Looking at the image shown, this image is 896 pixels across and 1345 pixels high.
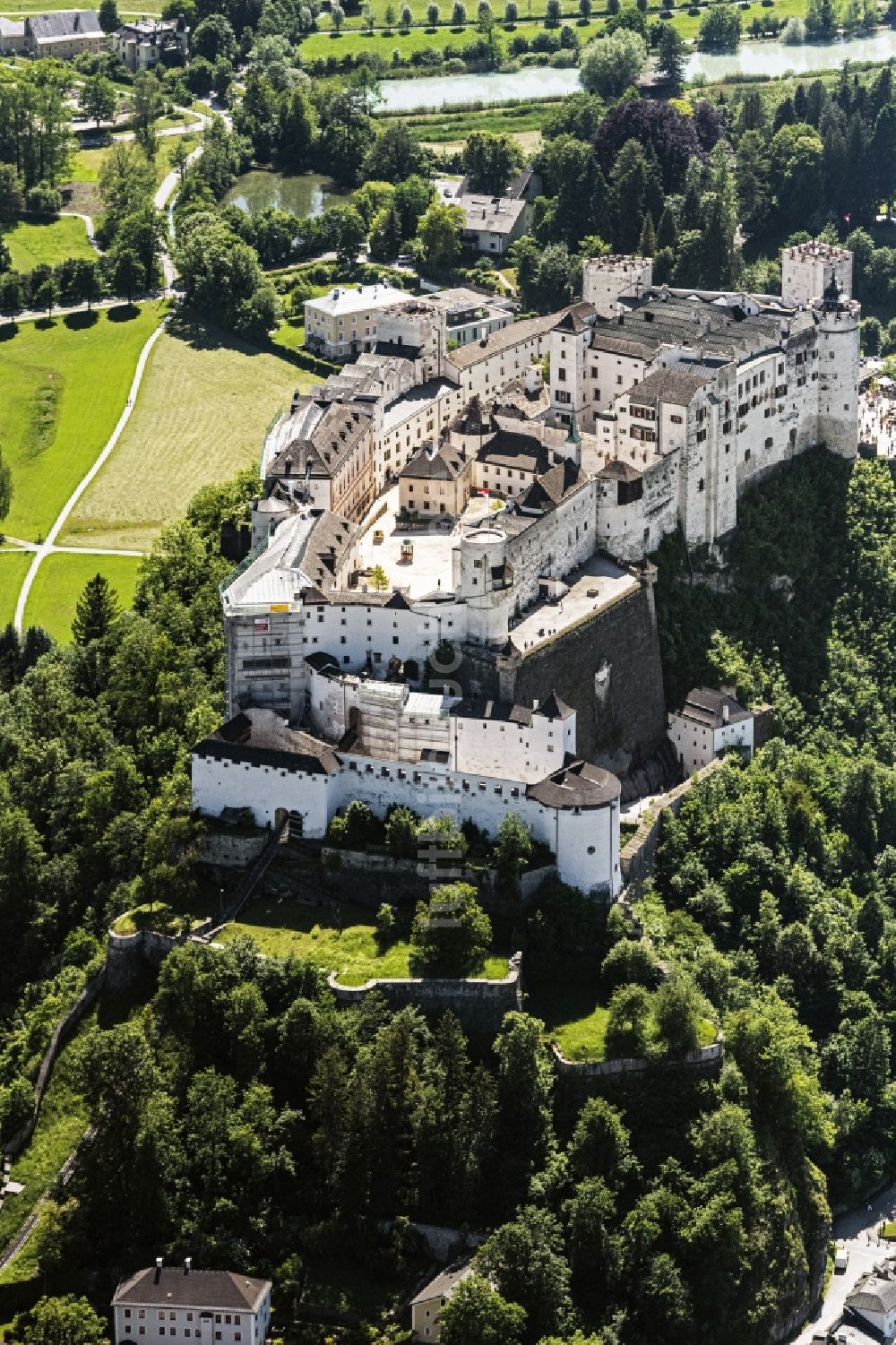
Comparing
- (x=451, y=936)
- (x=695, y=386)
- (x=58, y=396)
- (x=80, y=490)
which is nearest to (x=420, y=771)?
(x=451, y=936)

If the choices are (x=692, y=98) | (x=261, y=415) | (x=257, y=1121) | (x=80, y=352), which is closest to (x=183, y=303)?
(x=80, y=352)

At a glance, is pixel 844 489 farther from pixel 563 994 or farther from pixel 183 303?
pixel 183 303

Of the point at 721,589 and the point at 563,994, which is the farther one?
the point at 721,589

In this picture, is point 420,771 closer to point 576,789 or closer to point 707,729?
point 576,789

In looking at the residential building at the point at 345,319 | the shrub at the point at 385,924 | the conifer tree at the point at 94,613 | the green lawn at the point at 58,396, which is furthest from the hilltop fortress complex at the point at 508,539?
the green lawn at the point at 58,396

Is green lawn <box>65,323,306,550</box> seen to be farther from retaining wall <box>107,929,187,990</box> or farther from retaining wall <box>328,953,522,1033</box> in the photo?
retaining wall <box>328,953,522,1033</box>

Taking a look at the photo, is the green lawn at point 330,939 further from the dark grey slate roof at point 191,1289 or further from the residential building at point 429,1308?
the dark grey slate roof at point 191,1289
